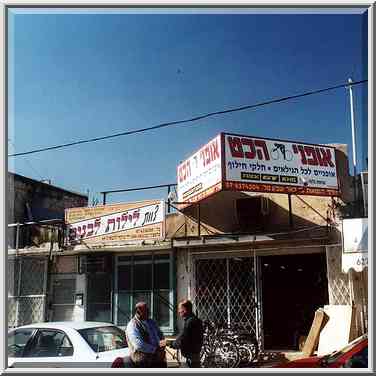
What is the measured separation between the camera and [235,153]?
10.5m

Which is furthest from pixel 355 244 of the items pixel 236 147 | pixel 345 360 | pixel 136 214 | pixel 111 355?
pixel 136 214

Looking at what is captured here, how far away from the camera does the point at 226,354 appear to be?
36.1 ft

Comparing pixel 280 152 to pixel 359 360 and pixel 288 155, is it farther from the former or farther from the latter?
pixel 359 360

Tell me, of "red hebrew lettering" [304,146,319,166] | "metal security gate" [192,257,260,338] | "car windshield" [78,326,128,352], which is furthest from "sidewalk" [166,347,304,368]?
"red hebrew lettering" [304,146,319,166]

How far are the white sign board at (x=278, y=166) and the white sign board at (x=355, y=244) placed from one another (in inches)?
58.5

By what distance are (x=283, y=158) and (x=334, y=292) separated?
9.06ft

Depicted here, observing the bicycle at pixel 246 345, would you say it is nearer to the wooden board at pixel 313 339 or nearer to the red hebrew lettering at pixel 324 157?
the wooden board at pixel 313 339

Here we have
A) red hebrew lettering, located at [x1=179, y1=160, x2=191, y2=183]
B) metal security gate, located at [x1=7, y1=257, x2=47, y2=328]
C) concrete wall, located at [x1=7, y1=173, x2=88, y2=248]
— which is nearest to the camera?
red hebrew lettering, located at [x1=179, y1=160, x2=191, y2=183]

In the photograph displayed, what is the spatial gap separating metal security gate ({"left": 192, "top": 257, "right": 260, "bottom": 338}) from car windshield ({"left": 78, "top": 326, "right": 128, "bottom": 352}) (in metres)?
3.50

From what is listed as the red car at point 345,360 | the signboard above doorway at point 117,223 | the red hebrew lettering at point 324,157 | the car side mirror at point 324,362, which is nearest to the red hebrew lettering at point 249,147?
the red hebrew lettering at point 324,157

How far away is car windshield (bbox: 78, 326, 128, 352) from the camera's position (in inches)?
330

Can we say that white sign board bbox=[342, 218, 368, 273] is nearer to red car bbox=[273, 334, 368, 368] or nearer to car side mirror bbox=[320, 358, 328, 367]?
red car bbox=[273, 334, 368, 368]

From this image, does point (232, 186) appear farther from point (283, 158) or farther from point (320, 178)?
point (320, 178)

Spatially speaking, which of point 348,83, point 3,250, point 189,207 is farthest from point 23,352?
point 348,83
